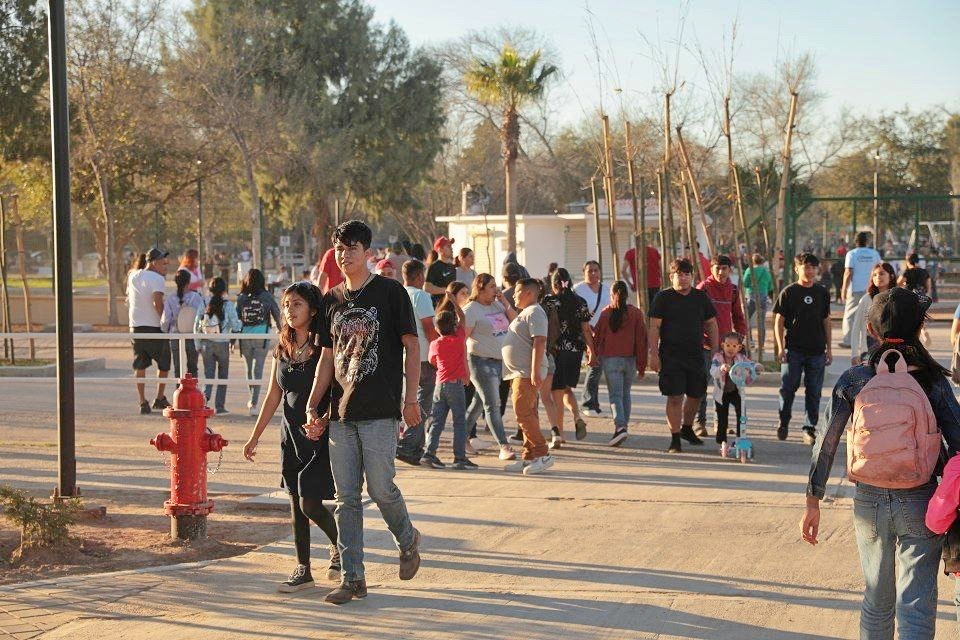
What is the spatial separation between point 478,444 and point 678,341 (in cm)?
217

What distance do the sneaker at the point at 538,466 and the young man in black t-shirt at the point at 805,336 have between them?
10.3 ft

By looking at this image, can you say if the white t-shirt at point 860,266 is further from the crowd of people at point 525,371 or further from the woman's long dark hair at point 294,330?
the woman's long dark hair at point 294,330

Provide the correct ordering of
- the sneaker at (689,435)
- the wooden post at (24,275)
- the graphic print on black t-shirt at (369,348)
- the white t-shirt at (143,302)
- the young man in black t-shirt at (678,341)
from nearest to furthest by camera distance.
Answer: the graphic print on black t-shirt at (369,348) → the young man in black t-shirt at (678,341) → the sneaker at (689,435) → the white t-shirt at (143,302) → the wooden post at (24,275)

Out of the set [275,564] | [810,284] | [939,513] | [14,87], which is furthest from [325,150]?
[939,513]

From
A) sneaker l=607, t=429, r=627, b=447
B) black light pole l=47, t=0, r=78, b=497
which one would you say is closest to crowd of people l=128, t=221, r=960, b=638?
sneaker l=607, t=429, r=627, b=447

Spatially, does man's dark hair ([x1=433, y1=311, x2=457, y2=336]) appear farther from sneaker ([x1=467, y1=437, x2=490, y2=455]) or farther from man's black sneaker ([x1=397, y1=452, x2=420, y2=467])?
sneaker ([x1=467, y1=437, x2=490, y2=455])

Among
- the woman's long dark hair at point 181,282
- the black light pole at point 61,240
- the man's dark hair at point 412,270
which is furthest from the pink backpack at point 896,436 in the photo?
the woman's long dark hair at point 181,282

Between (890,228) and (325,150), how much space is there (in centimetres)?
2222

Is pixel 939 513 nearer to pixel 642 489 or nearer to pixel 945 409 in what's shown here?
pixel 945 409

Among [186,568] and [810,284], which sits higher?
[810,284]

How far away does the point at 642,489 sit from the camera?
9703mm

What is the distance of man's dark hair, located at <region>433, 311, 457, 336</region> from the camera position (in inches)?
421

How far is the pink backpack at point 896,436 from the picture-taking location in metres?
4.61

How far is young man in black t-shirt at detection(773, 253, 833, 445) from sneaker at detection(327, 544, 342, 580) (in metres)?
6.50
